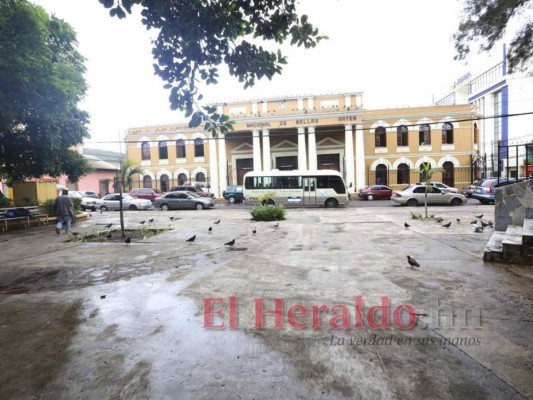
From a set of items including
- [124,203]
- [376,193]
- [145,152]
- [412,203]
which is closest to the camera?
[412,203]

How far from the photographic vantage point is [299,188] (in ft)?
75.7

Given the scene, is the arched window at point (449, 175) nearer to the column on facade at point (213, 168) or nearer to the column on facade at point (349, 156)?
the column on facade at point (349, 156)

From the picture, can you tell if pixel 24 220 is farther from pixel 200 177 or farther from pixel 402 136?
pixel 402 136

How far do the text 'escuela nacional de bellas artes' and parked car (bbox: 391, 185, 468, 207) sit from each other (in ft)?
28.6

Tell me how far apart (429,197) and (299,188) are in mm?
8232

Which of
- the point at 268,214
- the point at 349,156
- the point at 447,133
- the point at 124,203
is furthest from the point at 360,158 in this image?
the point at 124,203

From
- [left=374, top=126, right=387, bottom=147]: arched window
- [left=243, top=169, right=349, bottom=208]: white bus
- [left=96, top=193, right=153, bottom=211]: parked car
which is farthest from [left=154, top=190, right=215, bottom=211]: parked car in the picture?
[left=374, top=126, right=387, bottom=147]: arched window

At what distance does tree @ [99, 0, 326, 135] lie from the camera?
402cm

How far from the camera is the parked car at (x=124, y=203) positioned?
2480 centimetres

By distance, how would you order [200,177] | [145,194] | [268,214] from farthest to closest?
[200,177] → [145,194] → [268,214]

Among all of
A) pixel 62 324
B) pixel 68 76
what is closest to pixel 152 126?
pixel 68 76

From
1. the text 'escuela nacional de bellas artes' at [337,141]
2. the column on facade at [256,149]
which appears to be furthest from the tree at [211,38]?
the column on facade at [256,149]

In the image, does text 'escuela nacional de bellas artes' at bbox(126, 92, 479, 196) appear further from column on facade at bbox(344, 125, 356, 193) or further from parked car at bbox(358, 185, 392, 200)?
parked car at bbox(358, 185, 392, 200)

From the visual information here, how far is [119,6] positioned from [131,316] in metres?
3.67
